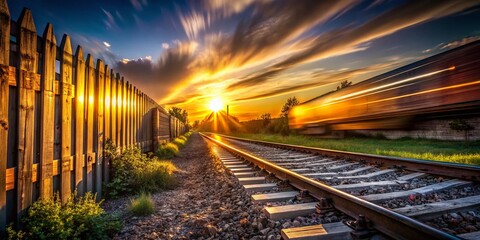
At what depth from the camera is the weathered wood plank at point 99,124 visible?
4.39m

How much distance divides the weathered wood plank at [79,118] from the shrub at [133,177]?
96cm

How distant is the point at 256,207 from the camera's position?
10.5 ft

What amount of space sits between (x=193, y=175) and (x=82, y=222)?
145 inches

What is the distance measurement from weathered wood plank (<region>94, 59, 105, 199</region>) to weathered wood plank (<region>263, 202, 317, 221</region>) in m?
3.21

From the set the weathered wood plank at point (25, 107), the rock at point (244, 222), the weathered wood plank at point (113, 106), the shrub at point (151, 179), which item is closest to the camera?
the weathered wood plank at point (25, 107)

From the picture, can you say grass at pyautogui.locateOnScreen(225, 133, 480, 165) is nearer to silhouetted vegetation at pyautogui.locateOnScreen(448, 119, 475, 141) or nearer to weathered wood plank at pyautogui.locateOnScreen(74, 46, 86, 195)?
silhouetted vegetation at pyautogui.locateOnScreen(448, 119, 475, 141)

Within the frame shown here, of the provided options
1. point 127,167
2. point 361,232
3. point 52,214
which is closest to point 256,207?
point 361,232

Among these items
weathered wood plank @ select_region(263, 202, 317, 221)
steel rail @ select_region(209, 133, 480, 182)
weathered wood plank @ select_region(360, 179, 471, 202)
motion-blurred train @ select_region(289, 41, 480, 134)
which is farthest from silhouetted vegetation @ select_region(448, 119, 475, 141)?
weathered wood plank @ select_region(263, 202, 317, 221)

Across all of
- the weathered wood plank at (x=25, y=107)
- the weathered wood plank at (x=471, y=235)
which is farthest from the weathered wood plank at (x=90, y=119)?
the weathered wood plank at (x=471, y=235)

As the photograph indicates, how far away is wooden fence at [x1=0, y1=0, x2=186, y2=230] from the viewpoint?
8.22 feet

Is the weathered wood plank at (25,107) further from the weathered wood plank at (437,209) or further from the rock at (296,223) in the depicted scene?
the weathered wood plank at (437,209)

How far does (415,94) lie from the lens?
9.72 metres

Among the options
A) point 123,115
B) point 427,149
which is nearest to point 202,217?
point 123,115

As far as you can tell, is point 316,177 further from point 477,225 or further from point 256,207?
point 477,225
